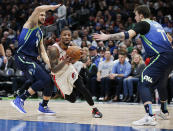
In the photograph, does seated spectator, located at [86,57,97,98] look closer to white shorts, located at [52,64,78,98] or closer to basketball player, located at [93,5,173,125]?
white shorts, located at [52,64,78,98]

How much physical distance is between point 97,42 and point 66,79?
7470mm

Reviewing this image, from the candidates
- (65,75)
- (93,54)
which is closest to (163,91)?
(65,75)

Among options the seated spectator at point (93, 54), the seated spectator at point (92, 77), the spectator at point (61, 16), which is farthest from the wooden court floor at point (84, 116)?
the spectator at point (61, 16)

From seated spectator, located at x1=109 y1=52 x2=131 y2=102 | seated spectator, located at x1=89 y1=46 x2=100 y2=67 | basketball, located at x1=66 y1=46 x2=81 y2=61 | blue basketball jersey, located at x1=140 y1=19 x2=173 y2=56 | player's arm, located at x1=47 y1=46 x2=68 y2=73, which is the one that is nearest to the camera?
blue basketball jersey, located at x1=140 y1=19 x2=173 y2=56

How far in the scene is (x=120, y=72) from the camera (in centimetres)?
991

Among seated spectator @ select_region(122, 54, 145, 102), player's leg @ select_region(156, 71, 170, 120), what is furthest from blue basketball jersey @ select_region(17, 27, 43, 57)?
seated spectator @ select_region(122, 54, 145, 102)

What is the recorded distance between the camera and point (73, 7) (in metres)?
16.1

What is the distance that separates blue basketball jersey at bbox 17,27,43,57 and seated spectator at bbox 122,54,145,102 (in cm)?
421

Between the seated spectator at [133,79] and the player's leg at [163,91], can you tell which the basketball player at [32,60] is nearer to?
the player's leg at [163,91]

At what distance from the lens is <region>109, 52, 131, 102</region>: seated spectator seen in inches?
384

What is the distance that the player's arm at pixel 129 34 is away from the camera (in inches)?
177

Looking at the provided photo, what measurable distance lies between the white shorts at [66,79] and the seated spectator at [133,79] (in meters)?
4.03

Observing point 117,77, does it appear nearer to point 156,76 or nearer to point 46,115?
point 46,115

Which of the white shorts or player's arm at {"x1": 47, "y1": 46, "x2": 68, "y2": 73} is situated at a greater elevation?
player's arm at {"x1": 47, "y1": 46, "x2": 68, "y2": 73}
